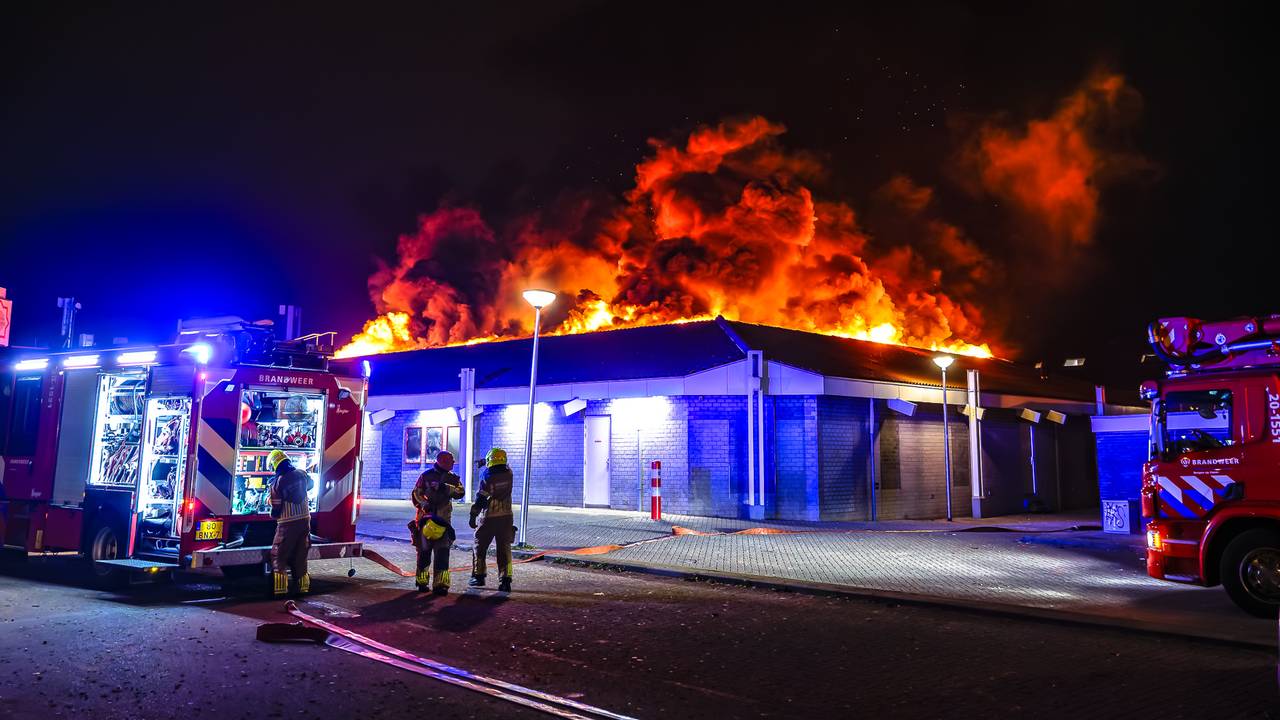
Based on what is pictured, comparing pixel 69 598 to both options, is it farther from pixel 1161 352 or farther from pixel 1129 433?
pixel 1129 433

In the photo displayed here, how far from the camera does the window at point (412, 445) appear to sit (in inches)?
979

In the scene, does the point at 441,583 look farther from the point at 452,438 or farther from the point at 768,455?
the point at 452,438

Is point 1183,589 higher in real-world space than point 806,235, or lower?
lower

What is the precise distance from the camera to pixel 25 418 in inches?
457

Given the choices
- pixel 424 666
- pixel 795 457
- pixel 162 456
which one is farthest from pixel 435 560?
pixel 795 457

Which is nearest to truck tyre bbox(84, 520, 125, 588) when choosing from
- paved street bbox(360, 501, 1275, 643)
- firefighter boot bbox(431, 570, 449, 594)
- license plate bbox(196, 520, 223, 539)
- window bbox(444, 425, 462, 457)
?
license plate bbox(196, 520, 223, 539)

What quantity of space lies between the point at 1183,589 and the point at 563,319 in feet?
95.1

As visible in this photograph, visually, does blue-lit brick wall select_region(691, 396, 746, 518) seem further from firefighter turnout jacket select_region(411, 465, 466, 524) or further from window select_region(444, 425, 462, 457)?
firefighter turnout jacket select_region(411, 465, 466, 524)

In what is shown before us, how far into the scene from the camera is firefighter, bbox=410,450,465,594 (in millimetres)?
9781

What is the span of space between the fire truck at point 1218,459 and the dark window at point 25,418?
13.8 metres

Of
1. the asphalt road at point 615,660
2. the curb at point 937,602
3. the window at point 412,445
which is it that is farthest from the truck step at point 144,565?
the window at point 412,445

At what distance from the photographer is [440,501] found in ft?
33.4

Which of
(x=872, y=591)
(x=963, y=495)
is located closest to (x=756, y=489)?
(x=963, y=495)

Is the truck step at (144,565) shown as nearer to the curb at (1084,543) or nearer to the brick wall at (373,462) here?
the curb at (1084,543)
